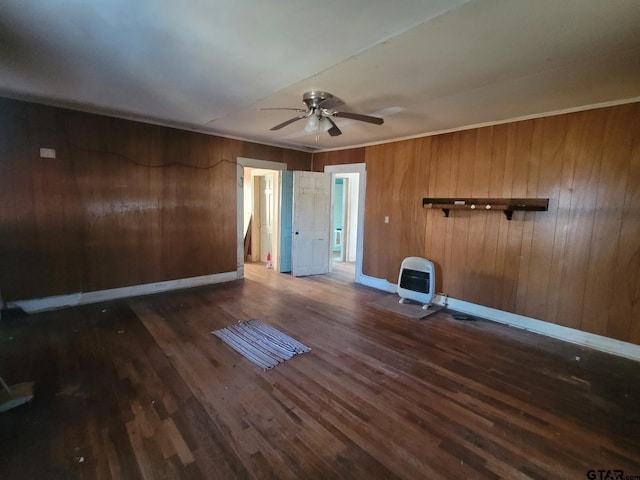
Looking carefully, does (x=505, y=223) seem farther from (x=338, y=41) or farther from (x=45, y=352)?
(x=45, y=352)

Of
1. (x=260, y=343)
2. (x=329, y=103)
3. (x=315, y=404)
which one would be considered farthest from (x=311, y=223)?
(x=315, y=404)

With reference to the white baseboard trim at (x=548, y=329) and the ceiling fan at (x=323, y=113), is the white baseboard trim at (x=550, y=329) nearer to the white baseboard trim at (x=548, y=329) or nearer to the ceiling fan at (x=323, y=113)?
the white baseboard trim at (x=548, y=329)

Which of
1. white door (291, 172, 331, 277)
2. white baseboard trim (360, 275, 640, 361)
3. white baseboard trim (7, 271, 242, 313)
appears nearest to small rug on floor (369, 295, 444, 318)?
white baseboard trim (360, 275, 640, 361)

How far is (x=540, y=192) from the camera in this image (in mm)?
3482

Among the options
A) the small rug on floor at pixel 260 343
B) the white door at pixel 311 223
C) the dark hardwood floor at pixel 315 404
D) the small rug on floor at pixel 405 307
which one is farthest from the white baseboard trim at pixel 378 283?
the small rug on floor at pixel 260 343

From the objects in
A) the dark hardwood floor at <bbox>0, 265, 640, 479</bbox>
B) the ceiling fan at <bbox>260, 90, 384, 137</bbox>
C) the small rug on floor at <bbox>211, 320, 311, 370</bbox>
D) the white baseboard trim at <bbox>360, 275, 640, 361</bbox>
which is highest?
the ceiling fan at <bbox>260, 90, 384, 137</bbox>

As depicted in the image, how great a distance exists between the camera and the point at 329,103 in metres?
3.04

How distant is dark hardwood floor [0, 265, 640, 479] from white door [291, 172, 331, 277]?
2346 millimetres

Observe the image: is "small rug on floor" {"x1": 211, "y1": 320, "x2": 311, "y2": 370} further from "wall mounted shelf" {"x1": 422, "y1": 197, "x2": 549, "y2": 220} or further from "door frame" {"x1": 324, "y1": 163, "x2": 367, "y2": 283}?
"wall mounted shelf" {"x1": 422, "y1": 197, "x2": 549, "y2": 220}

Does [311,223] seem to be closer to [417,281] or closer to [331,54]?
[417,281]

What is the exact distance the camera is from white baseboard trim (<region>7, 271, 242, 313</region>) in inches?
147

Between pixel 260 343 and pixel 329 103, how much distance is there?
257 centimetres

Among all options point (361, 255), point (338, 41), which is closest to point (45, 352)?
point (338, 41)

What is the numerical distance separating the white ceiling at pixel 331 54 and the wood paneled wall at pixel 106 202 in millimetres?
535
